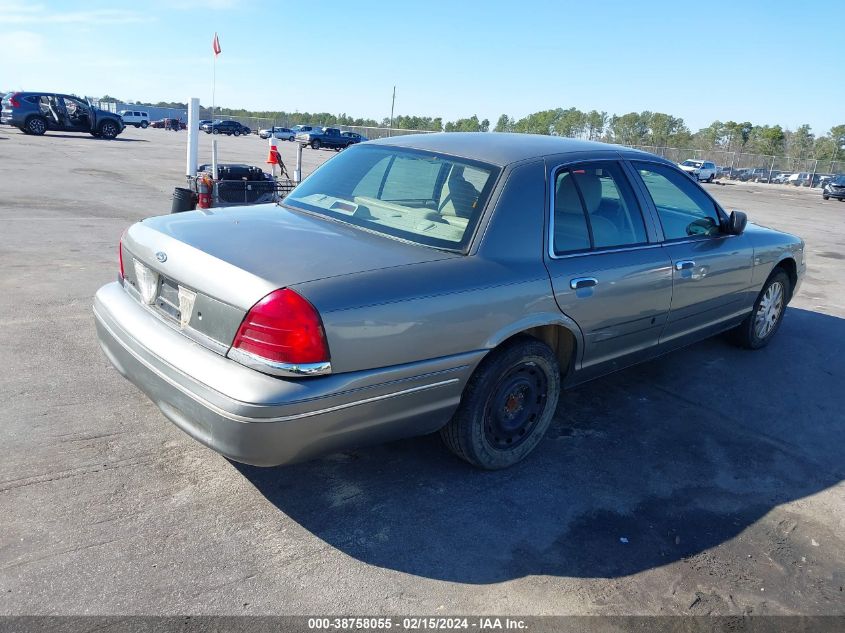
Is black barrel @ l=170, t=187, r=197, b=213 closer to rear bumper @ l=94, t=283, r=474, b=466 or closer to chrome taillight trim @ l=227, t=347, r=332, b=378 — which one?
rear bumper @ l=94, t=283, r=474, b=466

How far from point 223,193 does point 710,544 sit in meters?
5.86

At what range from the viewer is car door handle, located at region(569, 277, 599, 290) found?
358 cm

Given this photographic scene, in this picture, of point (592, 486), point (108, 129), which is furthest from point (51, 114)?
point (592, 486)

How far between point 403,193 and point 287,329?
1570 mm

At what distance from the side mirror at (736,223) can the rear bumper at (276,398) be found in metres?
2.76

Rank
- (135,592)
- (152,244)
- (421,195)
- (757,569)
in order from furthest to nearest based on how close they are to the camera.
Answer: (421,195), (152,244), (757,569), (135,592)

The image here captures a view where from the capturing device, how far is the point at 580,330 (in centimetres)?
371

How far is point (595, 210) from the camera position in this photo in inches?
155

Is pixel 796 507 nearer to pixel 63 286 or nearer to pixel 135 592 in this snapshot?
pixel 135 592

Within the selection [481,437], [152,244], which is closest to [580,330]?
[481,437]

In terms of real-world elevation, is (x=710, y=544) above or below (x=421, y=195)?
below

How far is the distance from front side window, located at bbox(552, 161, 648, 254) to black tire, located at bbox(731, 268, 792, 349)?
7.05ft

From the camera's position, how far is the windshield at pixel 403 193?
3.43m

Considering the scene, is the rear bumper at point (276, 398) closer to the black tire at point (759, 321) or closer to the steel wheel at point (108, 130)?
the black tire at point (759, 321)
